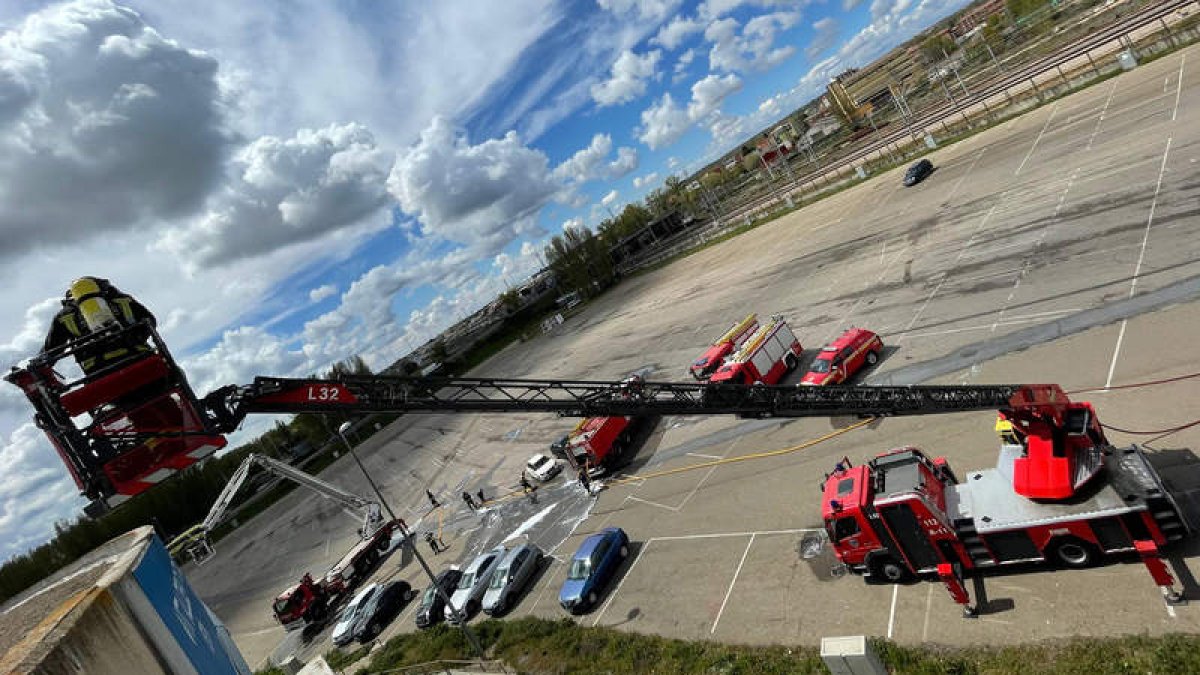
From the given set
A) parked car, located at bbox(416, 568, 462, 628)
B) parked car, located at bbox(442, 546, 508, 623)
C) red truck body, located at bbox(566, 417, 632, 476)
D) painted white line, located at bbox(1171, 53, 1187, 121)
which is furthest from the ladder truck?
painted white line, located at bbox(1171, 53, 1187, 121)

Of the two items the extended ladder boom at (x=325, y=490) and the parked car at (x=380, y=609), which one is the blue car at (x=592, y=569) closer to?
the parked car at (x=380, y=609)

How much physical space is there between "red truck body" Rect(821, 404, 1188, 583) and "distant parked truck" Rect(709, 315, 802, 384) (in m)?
13.3

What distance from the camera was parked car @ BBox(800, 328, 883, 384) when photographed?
27.8 metres

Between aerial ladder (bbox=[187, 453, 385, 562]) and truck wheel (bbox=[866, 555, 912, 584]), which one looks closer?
truck wheel (bbox=[866, 555, 912, 584])

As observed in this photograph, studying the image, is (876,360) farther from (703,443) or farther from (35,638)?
(35,638)

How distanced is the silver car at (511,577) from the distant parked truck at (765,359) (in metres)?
12.0

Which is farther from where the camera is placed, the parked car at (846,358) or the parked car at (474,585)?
the parked car at (846,358)

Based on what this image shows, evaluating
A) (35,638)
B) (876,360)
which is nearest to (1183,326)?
(876,360)

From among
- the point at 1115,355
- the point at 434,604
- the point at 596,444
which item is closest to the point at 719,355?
the point at 596,444

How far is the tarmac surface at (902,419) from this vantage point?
16141 mm

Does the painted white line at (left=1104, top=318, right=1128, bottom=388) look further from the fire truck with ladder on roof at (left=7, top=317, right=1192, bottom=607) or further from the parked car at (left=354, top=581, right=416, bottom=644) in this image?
the parked car at (left=354, top=581, right=416, bottom=644)

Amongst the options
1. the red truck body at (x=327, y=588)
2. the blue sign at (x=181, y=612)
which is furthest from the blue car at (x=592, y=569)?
the red truck body at (x=327, y=588)

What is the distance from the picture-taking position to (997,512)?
14.5 metres

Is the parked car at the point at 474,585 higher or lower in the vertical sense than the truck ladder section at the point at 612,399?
lower
